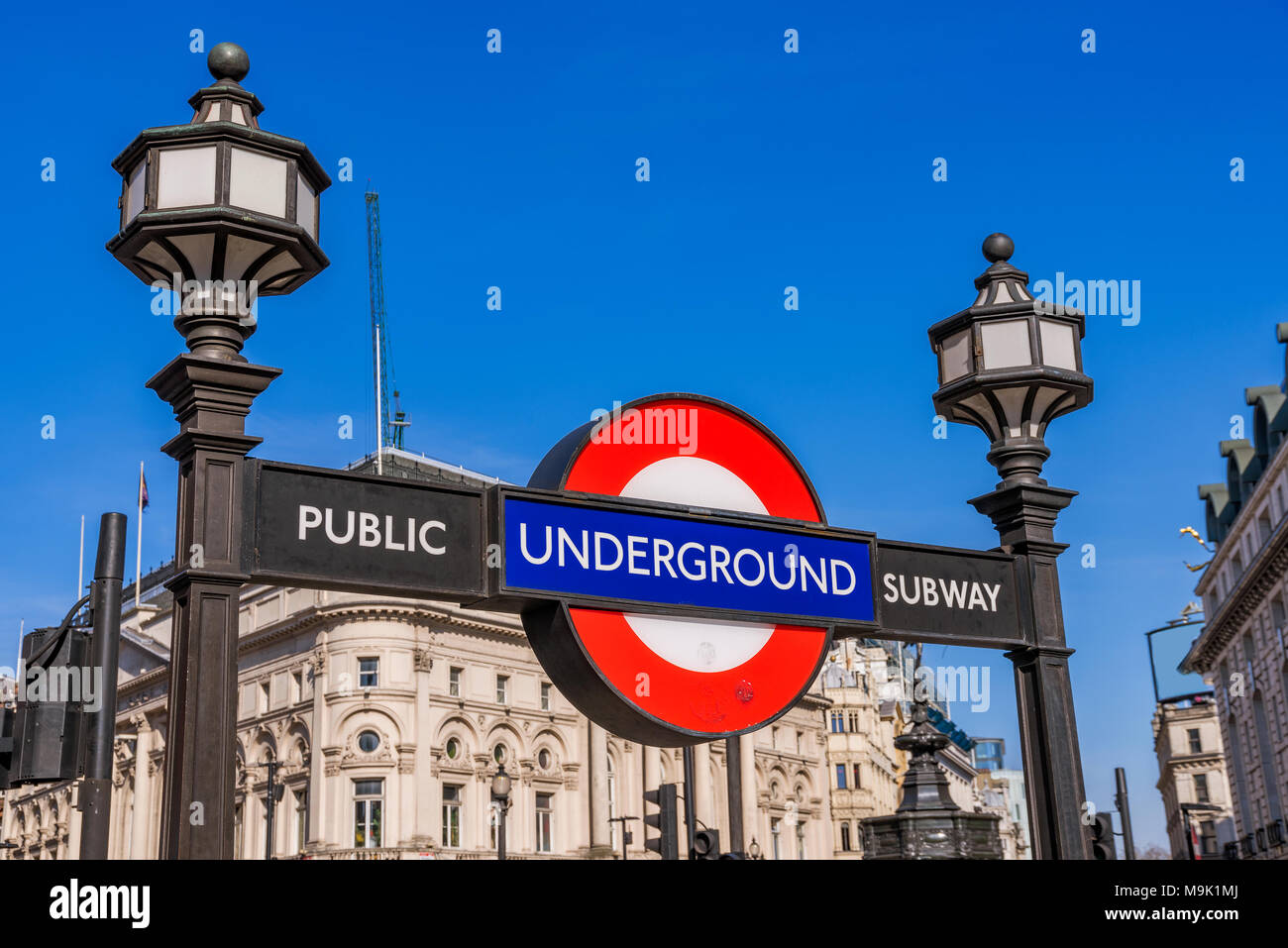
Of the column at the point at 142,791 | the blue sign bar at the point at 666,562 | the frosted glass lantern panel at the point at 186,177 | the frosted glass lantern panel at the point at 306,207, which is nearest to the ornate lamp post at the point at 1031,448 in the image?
the blue sign bar at the point at 666,562

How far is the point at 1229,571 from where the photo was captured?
2790 inches

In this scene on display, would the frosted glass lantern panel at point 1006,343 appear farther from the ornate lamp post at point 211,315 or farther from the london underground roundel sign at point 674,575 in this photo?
the ornate lamp post at point 211,315

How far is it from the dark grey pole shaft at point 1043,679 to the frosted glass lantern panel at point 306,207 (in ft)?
10.9

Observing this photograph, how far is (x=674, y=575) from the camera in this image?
4.53m

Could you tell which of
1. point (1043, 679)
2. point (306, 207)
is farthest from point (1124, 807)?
point (306, 207)

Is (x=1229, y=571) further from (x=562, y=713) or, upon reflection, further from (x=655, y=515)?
A: (x=655, y=515)

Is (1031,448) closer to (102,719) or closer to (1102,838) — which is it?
(1102,838)

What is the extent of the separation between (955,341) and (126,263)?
11.7 feet

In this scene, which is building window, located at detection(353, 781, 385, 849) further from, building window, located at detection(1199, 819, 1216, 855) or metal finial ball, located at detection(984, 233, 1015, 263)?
building window, located at detection(1199, 819, 1216, 855)

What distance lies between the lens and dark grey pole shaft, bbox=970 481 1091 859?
18.7 feet

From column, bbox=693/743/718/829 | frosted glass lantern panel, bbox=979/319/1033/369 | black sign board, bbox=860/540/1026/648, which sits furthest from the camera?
column, bbox=693/743/718/829

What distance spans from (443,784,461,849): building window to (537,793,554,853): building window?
458 cm

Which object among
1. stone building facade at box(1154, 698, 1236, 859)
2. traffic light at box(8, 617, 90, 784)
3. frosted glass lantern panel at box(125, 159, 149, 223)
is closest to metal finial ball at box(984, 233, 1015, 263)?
frosted glass lantern panel at box(125, 159, 149, 223)
